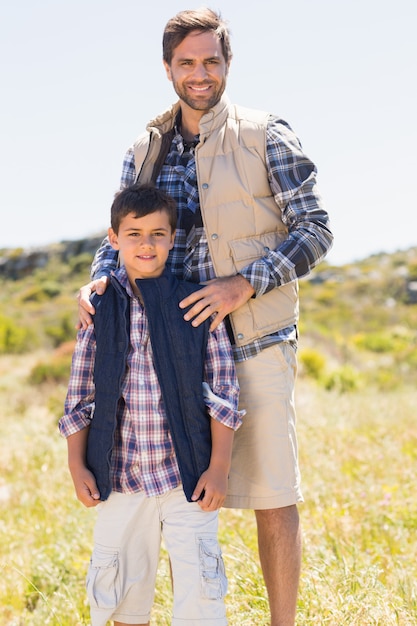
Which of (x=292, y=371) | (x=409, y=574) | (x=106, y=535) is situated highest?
(x=292, y=371)

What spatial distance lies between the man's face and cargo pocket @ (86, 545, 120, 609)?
1908mm

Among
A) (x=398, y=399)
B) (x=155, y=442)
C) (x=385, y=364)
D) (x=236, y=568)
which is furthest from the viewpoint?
(x=385, y=364)

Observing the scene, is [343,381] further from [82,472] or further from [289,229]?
[82,472]

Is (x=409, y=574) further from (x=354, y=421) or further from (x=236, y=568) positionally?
(x=354, y=421)

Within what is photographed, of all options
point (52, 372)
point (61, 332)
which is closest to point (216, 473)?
point (52, 372)

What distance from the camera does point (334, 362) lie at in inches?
552

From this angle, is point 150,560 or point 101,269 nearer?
point 150,560

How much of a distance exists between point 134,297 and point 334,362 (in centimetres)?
1151

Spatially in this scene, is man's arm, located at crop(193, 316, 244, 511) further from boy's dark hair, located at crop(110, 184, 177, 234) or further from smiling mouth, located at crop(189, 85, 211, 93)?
smiling mouth, located at crop(189, 85, 211, 93)

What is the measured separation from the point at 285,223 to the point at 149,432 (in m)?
1.07

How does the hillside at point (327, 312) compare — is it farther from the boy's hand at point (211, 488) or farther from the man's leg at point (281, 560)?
the boy's hand at point (211, 488)

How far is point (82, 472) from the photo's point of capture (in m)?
2.80

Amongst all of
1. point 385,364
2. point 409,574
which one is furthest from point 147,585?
point 385,364

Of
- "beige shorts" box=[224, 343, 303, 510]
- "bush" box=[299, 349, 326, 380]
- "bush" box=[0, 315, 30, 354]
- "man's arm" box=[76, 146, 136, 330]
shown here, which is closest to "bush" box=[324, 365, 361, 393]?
"bush" box=[299, 349, 326, 380]
